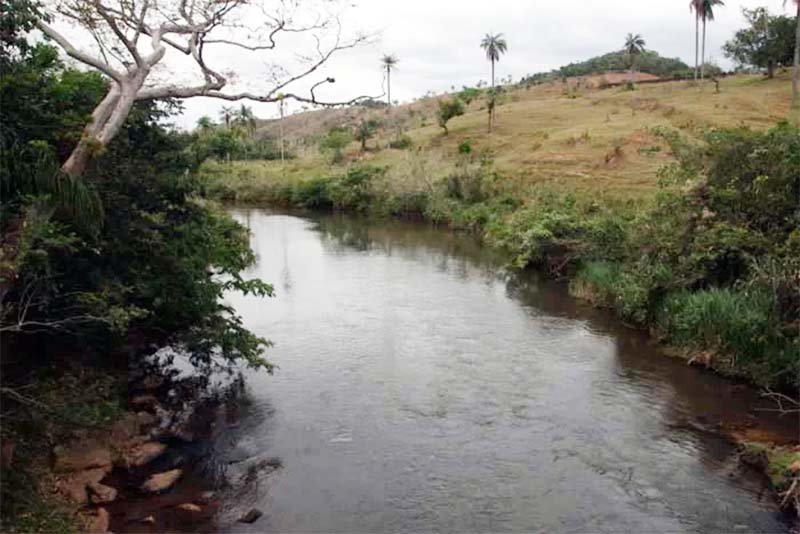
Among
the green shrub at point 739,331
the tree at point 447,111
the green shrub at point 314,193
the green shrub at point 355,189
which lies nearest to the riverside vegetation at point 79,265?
the green shrub at point 739,331

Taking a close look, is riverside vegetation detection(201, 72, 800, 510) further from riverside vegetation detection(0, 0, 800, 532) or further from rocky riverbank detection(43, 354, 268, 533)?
rocky riverbank detection(43, 354, 268, 533)

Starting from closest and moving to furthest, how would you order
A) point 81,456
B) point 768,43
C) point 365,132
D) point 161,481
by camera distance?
point 161,481
point 81,456
point 768,43
point 365,132

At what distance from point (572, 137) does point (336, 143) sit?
27.9 meters

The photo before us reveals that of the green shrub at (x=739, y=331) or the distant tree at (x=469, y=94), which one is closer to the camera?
the green shrub at (x=739, y=331)

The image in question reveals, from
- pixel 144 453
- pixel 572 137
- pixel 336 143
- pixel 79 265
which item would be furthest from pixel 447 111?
pixel 144 453

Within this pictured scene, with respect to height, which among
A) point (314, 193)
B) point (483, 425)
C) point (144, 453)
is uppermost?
point (314, 193)

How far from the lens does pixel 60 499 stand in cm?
1089

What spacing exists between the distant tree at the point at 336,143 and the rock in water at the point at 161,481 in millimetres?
58860

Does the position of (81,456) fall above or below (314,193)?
below

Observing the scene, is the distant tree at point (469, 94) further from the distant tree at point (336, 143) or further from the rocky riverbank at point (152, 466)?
the rocky riverbank at point (152, 466)

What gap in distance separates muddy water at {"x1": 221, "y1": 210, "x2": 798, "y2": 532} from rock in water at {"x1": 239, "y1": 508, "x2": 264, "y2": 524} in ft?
0.83

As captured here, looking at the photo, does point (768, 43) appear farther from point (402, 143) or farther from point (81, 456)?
point (81, 456)

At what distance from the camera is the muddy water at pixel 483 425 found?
11578 millimetres

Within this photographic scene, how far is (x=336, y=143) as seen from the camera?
7369 cm
